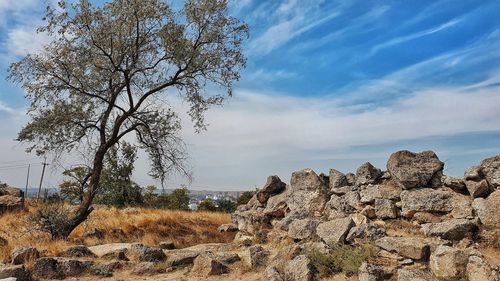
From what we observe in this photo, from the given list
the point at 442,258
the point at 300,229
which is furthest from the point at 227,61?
the point at 442,258

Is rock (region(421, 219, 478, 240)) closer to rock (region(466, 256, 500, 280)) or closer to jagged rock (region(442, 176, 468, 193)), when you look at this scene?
jagged rock (region(442, 176, 468, 193))

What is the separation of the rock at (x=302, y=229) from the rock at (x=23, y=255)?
270 inches

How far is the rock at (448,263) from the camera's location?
7.70 meters

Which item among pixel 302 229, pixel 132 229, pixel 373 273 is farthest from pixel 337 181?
pixel 132 229

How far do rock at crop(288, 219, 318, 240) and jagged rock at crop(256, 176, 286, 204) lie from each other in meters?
4.53

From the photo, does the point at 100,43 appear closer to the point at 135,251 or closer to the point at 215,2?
the point at 215,2

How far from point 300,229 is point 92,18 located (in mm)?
11099

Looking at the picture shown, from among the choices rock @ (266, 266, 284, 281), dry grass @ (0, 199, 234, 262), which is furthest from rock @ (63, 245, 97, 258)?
rock @ (266, 266, 284, 281)

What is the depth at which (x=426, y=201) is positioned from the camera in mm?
11070

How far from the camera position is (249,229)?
1562 cm

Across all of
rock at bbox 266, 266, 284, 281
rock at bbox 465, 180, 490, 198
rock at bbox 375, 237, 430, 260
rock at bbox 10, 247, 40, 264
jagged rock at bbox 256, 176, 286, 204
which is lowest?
rock at bbox 266, 266, 284, 281

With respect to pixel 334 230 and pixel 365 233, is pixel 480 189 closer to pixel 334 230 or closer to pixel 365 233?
pixel 365 233

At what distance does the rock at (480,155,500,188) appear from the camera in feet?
33.3

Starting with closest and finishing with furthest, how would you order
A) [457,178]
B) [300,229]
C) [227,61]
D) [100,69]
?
[457,178]
[300,229]
[100,69]
[227,61]
